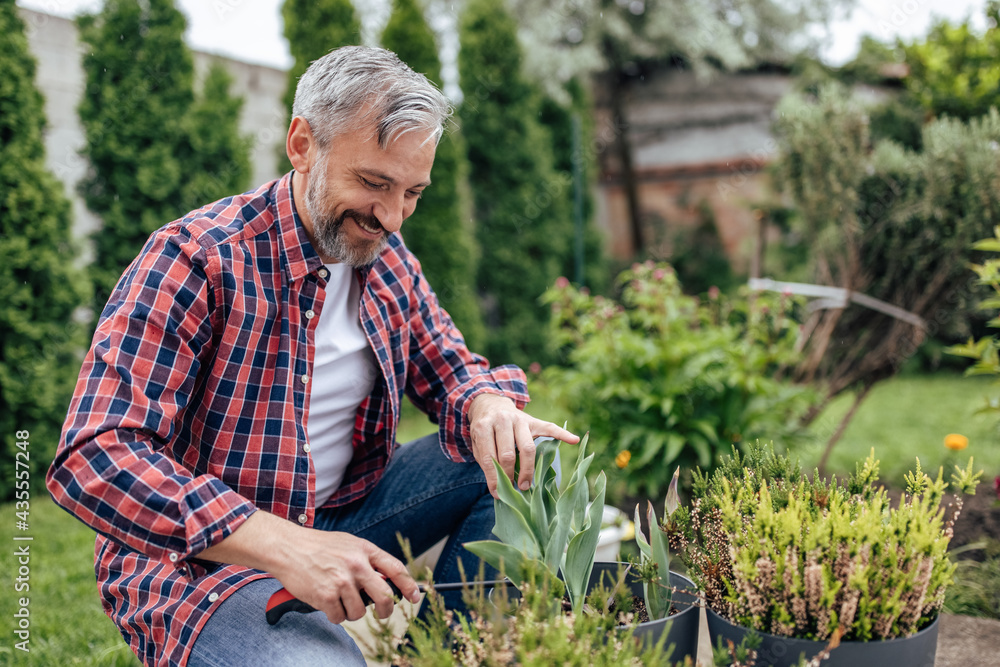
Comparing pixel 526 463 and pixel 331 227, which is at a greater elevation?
pixel 331 227

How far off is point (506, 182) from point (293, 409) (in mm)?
5618

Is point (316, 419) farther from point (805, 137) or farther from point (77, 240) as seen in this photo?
point (77, 240)

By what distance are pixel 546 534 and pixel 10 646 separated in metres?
1.75

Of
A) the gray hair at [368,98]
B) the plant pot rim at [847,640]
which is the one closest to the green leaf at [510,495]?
the plant pot rim at [847,640]

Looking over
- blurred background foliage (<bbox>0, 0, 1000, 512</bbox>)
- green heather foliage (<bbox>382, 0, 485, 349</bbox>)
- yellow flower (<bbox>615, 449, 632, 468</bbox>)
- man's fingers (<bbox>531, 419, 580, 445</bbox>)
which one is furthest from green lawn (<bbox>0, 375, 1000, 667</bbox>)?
man's fingers (<bbox>531, 419, 580, 445</bbox>)

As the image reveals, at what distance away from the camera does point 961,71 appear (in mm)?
3816

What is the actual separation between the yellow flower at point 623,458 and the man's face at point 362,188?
1.71 meters

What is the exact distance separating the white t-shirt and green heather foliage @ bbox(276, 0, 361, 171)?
12.5 feet

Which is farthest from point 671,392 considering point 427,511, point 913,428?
point 913,428

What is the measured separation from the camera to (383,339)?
5.47 ft

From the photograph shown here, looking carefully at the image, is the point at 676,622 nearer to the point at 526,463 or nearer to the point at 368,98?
the point at 526,463

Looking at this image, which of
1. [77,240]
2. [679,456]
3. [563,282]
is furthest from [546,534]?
[77,240]

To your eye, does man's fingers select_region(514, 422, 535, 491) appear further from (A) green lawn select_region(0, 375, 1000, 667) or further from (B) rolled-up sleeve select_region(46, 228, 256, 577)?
(A) green lawn select_region(0, 375, 1000, 667)

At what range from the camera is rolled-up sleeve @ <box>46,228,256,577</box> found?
1.07m
